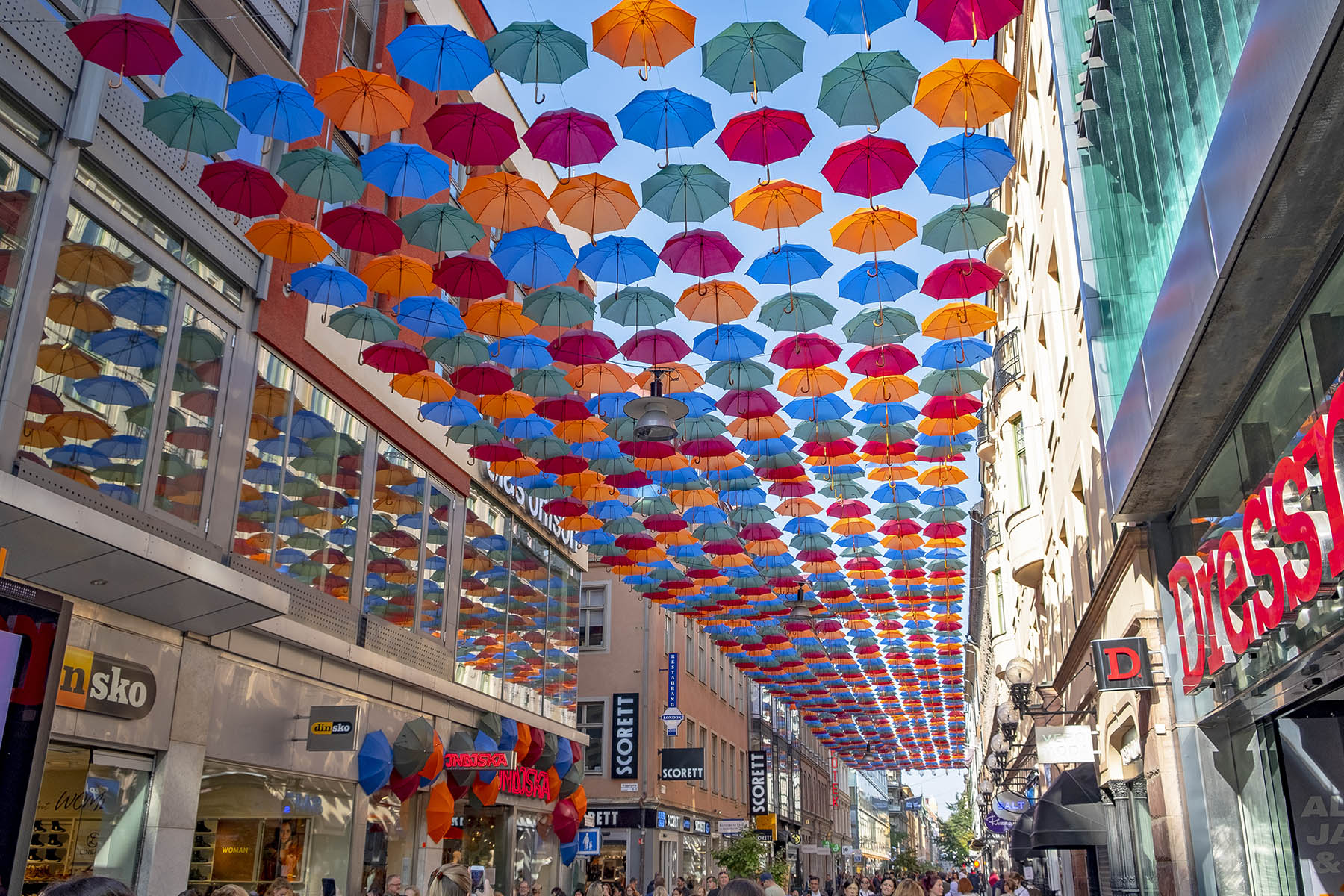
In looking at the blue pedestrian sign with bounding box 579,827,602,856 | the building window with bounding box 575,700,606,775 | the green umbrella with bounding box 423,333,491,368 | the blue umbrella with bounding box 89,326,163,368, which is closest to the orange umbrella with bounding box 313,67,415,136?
the blue umbrella with bounding box 89,326,163,368

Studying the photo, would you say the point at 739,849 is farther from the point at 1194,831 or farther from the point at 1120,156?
the point at 1120,156

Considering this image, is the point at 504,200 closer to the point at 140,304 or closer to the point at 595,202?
the point at 595,202

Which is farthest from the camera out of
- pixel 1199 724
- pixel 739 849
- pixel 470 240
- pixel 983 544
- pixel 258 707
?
pixel 983 544

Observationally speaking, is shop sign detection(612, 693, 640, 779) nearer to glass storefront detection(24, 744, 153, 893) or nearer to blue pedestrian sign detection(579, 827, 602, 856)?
blue pedestrian sign detection(579, 827, 602, 856)

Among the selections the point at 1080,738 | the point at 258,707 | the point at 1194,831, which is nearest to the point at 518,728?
the point at 258,707

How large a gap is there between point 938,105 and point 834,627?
1087 inches

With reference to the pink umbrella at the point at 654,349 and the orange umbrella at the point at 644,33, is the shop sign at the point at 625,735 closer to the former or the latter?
the pink umbrella at the point at 654,349

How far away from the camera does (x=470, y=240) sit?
12617 millimetres

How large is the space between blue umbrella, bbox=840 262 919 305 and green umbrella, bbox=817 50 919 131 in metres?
3.16

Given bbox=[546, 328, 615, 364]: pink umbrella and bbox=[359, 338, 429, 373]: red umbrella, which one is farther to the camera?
bbox=[359, 338, 429, 373]: red umbrella

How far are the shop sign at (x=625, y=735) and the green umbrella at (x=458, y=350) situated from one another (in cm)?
2210

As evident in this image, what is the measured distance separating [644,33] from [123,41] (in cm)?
483

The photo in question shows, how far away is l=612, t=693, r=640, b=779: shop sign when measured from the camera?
112ft

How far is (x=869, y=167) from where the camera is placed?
11602 millimetres
